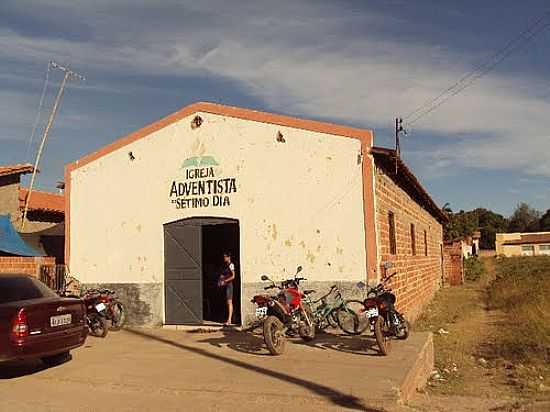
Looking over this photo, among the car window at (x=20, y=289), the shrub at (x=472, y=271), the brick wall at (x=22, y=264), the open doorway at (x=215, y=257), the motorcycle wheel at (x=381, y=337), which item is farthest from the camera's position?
the shrub at (x=472, y=271)

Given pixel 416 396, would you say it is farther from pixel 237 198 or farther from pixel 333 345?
pixel 237 198

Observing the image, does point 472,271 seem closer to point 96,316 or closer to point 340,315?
point 340,315

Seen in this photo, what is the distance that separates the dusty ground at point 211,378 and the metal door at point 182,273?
7.77ft

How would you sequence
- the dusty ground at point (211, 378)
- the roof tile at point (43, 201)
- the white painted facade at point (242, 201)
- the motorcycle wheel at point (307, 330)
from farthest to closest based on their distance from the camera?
the roof tile at point (43, 201) → the white painted facade at point (242, 201) → the motorcycle wheel at point (307, 330) → the dusty ground at point (211, 378)

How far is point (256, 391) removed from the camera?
6.77m

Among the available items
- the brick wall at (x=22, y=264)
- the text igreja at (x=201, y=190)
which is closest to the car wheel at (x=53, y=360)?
the text igreja at (x=201, y=190)

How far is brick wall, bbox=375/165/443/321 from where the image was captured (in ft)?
38.6

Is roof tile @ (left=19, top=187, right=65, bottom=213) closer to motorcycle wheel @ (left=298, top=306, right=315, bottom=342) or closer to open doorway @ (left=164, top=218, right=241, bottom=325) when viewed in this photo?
open doorway @ (left=164, top=218, right=241, bottom=325)

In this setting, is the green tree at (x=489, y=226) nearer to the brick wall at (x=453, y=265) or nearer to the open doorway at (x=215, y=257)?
the brick wall at (x=453, y=265)

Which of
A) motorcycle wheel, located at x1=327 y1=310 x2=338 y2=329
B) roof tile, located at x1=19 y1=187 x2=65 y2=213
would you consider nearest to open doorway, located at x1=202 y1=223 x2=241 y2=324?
motorcycle wheel, located at x1=327 y1=310 x2=338 y2=329

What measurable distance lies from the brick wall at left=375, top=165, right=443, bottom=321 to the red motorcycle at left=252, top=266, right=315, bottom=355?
1.98 m

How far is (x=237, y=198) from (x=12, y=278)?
5070 millimetres

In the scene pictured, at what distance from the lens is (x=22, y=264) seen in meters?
14.7

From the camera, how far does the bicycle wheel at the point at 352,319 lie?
35.7 feet
